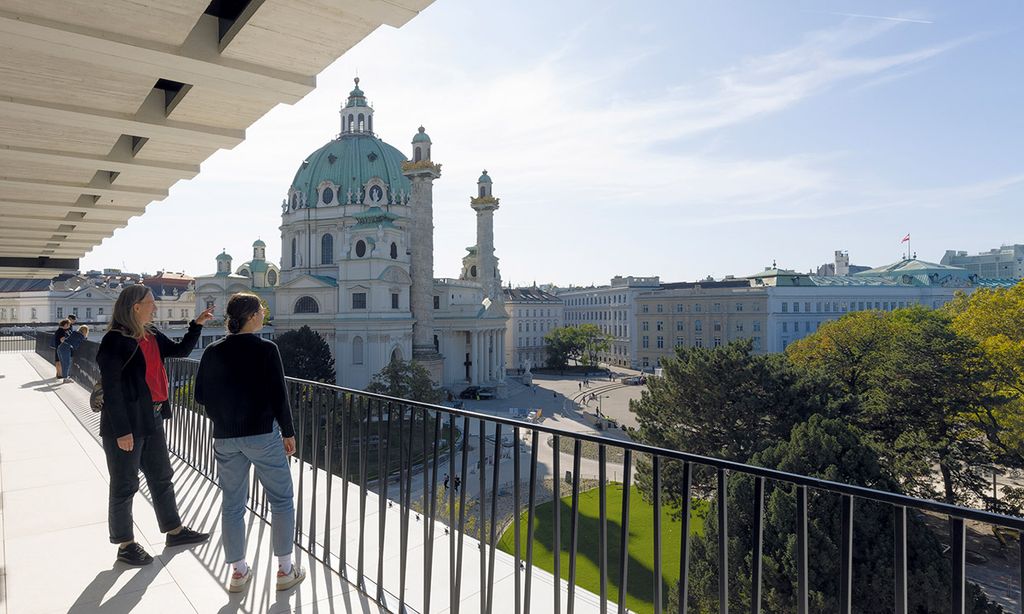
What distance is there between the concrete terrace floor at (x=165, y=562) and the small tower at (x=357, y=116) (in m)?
59.7

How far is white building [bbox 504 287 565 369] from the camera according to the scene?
277ft

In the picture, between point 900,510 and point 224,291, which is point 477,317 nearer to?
point 224,291

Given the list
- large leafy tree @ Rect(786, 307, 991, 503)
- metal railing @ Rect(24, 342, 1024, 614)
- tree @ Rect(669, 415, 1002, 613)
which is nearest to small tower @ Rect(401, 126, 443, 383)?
large leafy tree @ Rect(786, 307, 991, 503)

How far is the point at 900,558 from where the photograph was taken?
179 cm

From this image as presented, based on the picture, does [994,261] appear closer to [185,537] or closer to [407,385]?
[407,385]

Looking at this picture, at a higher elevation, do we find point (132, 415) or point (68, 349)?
point (132, 415)

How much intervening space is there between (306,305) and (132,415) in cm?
4812

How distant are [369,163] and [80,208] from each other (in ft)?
174

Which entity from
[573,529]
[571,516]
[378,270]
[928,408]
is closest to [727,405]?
[928,408]

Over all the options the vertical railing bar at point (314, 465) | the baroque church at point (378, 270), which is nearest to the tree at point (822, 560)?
the vertical railing bar at point (314, 465)

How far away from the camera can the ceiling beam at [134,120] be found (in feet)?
12.7

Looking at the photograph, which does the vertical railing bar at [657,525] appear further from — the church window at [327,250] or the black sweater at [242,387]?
the church window at [327,250]

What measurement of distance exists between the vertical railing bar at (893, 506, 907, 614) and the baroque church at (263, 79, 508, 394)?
44532mm

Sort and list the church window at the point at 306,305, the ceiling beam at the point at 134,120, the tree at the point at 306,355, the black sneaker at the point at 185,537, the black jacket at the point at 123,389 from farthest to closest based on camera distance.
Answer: the church window at the point at 306,305 → the tree at the point at 306,355 → the black sneaker at the point at 185,537 → the ceiling beam at the point at 134,120 → the black jacket at the point at 123,389
